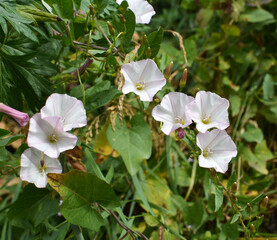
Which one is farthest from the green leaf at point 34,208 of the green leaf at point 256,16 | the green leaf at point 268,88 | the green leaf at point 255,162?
the green leaf at point 256,16

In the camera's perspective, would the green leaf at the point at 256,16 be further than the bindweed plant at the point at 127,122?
Yes

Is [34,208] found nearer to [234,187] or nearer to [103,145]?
[103,145]

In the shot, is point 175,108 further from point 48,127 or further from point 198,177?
point 198,177

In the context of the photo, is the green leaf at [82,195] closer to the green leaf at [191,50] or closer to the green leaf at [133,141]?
the green leaf at [133,141]

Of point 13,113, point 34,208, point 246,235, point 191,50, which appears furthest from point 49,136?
point 191,50

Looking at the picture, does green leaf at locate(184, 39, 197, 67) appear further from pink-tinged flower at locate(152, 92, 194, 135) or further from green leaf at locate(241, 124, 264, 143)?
pink-tinged flower at locate(152, 92, 194, 135)

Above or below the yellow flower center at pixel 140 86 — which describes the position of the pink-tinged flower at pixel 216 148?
below

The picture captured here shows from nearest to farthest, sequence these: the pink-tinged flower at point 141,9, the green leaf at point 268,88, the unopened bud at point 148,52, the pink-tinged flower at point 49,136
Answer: the pink-tinged flower at point 49,136 → the unopened bud at point 148,52 → the pink-tinged flower at point 141,9 → the green leaf at point 268,88
